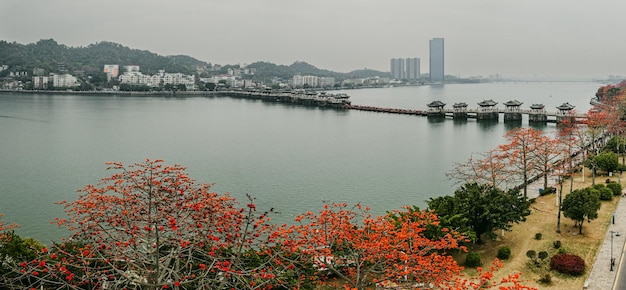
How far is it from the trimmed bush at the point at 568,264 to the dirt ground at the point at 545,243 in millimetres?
144

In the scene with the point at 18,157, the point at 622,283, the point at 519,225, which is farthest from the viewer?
the point at 18,157

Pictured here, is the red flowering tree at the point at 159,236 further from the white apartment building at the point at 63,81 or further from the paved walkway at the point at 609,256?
the white apartment building at the point at 63,81

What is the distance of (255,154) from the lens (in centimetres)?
3497

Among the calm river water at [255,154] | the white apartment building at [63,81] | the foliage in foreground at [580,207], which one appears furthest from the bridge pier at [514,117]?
the white apartment building at [63,81]

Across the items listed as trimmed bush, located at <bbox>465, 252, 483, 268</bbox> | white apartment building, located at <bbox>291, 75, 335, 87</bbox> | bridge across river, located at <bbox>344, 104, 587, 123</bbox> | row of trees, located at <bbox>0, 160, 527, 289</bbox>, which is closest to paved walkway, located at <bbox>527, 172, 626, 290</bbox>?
trimmed bush, located at <bbox>465, 252, 483, 268</bbox>

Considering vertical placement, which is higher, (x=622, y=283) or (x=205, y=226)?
(x=205, y=226)

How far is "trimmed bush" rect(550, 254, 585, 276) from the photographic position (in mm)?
13312

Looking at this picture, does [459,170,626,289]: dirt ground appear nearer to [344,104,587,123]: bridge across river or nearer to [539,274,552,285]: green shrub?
[539,274,552,285]: green shrub

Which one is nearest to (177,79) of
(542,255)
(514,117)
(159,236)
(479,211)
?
(514,117)

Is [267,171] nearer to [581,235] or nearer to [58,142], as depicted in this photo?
[581,235]

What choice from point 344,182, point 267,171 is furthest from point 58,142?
point 344,182

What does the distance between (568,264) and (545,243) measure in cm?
233

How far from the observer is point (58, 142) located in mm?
39625

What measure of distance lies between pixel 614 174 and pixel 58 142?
127ft
